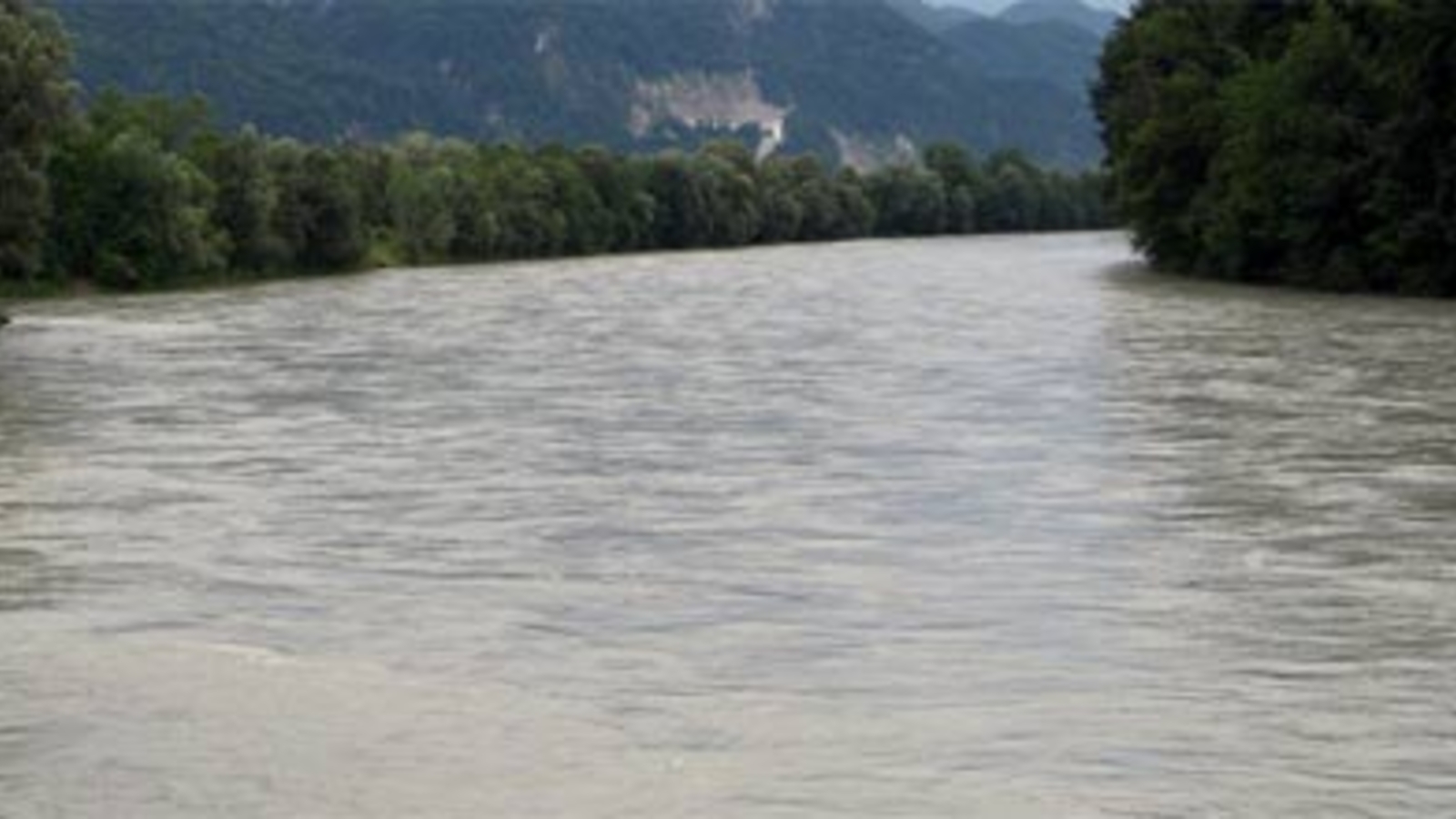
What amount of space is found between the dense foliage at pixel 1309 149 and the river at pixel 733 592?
25.5 m

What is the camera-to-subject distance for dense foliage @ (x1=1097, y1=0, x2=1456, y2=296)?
61.5 meters

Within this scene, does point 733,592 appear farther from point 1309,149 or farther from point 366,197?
point 366,197

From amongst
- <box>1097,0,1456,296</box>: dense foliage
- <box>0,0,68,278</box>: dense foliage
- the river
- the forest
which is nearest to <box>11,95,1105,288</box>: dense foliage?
the forest

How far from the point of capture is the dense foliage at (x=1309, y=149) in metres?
61.5

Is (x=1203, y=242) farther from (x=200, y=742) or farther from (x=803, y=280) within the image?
(x=200, y=742)

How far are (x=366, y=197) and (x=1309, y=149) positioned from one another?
153 feet

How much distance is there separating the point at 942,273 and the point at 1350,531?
6132 centimetres

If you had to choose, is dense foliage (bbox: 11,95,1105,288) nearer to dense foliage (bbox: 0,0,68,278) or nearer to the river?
dense foliage (bbox: 0,0,68,278)

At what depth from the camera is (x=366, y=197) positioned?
9850cm

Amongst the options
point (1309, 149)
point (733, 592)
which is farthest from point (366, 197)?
point (733, 592)

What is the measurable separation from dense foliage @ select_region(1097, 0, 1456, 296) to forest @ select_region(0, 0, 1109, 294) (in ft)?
102

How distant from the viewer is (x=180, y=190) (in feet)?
246

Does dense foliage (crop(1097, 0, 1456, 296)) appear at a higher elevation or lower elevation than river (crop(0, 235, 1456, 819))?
higher

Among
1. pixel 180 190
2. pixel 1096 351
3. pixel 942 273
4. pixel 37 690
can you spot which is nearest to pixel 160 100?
pixel 180 190
